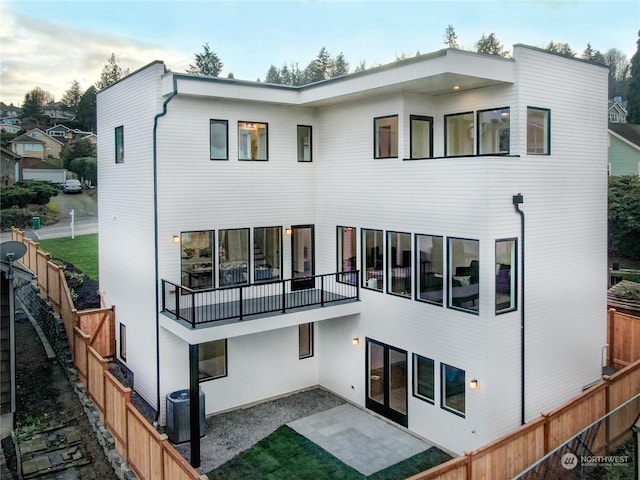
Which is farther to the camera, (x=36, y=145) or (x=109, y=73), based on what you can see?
(x=109, y=73)

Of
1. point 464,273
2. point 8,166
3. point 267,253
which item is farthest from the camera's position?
point 8,166

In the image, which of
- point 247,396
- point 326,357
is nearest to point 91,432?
point 247,396

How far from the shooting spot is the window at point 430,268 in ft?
34.9

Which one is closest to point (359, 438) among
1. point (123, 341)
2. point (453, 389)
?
point (453, 389)

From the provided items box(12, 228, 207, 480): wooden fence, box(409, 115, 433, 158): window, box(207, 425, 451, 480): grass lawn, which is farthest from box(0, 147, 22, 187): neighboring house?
box(409, 115, 433, 158): window

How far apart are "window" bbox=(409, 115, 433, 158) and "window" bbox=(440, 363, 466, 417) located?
478 cm

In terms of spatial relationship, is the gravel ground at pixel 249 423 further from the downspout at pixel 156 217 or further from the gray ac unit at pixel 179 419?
the downspout at pixel 156 217

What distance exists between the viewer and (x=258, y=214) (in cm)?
1309

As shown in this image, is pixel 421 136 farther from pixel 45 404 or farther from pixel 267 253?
pixel 45 404

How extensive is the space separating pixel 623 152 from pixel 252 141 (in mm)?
29006

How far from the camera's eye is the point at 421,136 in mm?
11906

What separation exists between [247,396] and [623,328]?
1010 cm

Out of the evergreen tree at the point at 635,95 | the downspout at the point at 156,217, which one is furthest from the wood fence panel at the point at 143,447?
the evergreen tree at the point at 635,95

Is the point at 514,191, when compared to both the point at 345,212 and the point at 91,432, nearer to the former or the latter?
the point at 345,212
